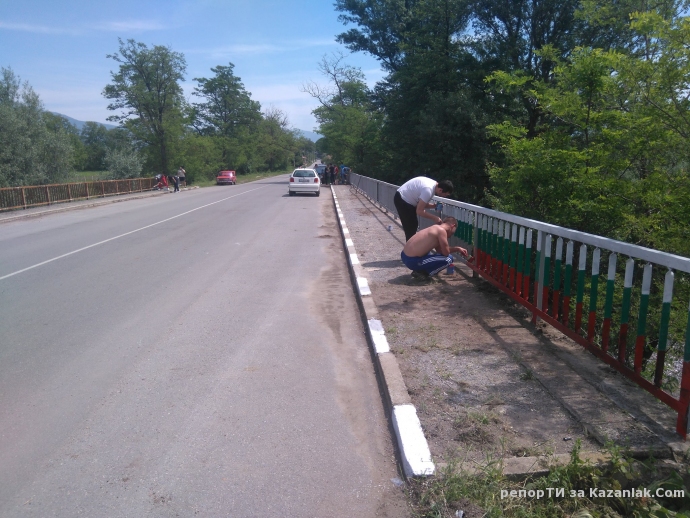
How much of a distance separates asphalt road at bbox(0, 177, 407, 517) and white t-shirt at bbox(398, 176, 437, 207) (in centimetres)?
176

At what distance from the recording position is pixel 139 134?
58000mm

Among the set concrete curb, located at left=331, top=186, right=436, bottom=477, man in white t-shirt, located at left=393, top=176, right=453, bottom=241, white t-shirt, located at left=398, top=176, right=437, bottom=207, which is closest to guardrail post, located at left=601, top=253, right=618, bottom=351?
concrete curb, located at left=331, top=186, right=436, bottom=477

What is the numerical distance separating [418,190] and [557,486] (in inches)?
247

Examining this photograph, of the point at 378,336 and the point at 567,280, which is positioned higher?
the point at 567,280

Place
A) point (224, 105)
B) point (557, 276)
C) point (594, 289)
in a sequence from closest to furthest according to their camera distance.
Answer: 1. point (594, 289)
2. point (557, 276)
3. point (224, 105)

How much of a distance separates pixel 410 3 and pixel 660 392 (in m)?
37.3

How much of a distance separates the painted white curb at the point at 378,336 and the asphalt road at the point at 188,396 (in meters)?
0.18

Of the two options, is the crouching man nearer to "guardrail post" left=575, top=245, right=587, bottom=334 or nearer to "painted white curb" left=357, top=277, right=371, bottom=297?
"painted white curb" left=357, top=277, right=371, bottom=297

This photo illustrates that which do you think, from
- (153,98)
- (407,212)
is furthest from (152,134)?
(407,212)

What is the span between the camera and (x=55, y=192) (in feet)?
84.2

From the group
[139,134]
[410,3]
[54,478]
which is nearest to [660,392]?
[54,478]

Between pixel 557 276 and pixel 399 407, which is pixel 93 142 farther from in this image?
pixel 399 407

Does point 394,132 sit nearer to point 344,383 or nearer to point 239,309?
point 239,309

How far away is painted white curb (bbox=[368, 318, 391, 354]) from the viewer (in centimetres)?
527
